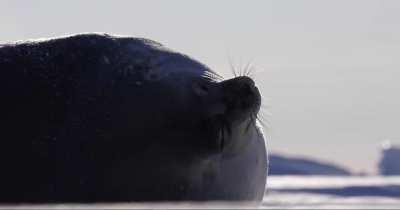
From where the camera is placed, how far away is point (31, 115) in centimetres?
491

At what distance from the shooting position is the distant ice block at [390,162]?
277 ft

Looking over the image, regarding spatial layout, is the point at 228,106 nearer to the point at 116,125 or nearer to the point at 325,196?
the point at 116,125

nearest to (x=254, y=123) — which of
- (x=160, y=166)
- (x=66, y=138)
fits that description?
(x=160, y=166)

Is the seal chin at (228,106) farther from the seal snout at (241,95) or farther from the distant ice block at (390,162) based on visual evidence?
the distant ice block at (390,162)

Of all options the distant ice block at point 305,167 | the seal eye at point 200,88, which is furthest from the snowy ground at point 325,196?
the distant ice block at point 305,167

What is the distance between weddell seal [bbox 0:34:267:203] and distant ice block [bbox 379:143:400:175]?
77918 mm

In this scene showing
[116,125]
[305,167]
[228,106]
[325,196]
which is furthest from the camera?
[305,167]

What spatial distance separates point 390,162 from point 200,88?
86051 millimetres

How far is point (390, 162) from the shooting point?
8938cm

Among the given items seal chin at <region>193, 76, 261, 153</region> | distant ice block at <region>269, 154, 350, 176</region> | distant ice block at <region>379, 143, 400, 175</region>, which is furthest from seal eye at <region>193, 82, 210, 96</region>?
distant ice block at <region>379, 143, 400, 175</region>

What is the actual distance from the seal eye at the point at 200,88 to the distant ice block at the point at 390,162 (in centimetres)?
7793

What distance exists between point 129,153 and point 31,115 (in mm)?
518

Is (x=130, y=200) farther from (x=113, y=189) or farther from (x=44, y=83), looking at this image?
(x=44, y=83)

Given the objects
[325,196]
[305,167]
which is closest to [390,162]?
[305,167]
